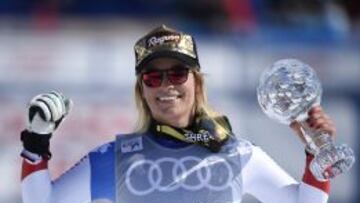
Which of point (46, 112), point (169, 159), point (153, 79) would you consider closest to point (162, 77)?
point (153, 79)

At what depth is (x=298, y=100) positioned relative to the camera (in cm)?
404

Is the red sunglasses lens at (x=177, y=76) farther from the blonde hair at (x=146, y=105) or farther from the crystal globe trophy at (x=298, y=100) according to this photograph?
the crystal globe trophy at (x=298, y=100)

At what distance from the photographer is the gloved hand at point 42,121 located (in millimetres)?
4004

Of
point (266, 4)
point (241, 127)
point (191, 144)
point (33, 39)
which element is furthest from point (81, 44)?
point (191, 144)

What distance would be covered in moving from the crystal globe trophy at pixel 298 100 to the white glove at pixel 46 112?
706 millimetres

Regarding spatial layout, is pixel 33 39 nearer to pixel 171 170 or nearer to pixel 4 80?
pixel 4 80

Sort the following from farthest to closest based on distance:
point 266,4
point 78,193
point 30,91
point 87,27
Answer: point 266,4 < point 87,27 < point 30,91 < point 78,193

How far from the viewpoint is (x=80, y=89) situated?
870 centimetres

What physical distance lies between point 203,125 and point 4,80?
15.3 ft

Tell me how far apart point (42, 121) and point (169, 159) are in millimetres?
503

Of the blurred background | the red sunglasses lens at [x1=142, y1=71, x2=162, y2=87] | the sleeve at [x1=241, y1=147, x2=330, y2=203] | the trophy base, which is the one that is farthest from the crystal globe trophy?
the blurred background

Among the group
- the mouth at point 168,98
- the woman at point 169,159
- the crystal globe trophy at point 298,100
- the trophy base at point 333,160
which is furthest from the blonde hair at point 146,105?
the trophy base at point 333,160

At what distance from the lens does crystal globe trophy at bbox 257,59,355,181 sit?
4023 mm

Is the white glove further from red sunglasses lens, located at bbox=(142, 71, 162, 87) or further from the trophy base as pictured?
the trophy base
